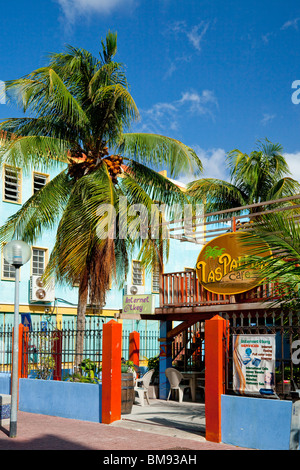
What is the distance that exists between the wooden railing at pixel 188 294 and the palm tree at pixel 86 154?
159 centimetres

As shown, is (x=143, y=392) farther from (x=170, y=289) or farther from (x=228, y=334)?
(x=228, y=334)

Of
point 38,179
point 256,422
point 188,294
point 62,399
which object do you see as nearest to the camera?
point 256,422

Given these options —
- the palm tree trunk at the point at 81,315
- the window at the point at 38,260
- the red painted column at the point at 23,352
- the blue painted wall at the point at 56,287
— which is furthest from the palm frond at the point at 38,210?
the window at the point at 38,260

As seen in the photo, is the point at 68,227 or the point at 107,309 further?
the point at 107,309

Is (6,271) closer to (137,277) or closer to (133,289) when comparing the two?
(133,289)

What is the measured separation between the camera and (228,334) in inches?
368

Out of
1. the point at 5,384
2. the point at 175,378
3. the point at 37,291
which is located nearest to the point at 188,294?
the point at 175,378

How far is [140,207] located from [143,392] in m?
4.75

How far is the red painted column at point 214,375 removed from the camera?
911cm

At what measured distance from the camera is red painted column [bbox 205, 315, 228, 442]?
9.11 m

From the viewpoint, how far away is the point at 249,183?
22.2m

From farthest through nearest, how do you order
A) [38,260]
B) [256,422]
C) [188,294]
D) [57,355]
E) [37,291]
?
[38,260] < [37,291] < [188,294] < [57,355] < [256,422]

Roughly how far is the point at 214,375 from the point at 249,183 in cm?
1395
